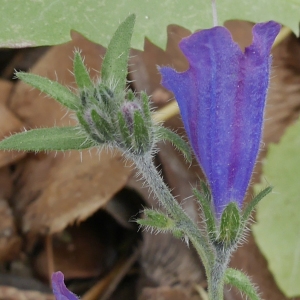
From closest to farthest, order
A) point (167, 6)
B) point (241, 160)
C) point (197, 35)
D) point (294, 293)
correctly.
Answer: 1. point (197, 35)
2. point (241, 160)
3. point (167, 6)
4. point (294, 293)

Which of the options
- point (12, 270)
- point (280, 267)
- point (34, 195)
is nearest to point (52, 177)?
point (34, 195)

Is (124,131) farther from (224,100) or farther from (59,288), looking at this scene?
(59,288)

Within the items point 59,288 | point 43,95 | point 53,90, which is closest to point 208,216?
point 59,288

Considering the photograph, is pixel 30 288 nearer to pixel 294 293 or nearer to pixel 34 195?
pixel 34 195

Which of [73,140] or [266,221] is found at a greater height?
[73,140]

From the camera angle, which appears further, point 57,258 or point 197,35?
point 57,258

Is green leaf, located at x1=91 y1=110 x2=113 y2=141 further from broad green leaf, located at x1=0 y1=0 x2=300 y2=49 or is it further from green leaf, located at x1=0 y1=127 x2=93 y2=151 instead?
broad green leaf, located at x1=0 y1=0 x2=300 y2=49

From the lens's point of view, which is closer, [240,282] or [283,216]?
[240,282]
